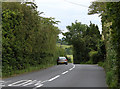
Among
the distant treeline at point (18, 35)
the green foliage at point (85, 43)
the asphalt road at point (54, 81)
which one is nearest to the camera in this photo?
the asphalt road at point (54, 81)

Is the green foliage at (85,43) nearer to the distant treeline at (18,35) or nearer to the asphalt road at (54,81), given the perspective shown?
the distant treeline at (18,35)

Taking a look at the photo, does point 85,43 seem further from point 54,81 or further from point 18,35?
point 54,81

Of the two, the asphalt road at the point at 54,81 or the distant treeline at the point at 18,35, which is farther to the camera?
the distant treeline at the point at 18,35

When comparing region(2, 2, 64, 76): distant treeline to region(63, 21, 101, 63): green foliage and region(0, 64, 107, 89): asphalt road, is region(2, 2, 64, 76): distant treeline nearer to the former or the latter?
region(0, 64, 107, 89): asphalt road

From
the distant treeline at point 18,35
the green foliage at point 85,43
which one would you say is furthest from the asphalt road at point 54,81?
the green foliage at point 85,43

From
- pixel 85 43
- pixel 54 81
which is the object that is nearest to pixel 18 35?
pixel 54 81

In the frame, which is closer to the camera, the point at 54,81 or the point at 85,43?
the point at 54,81

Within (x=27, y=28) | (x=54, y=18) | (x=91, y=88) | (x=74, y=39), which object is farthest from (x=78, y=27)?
(x=91, y=88)

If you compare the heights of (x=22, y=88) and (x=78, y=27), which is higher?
(x=78, y=27)

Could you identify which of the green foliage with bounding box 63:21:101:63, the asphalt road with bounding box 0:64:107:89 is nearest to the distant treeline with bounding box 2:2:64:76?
Answer: the asphalt road with bounding box 0:64:107:89

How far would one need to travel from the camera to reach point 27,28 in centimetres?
2367

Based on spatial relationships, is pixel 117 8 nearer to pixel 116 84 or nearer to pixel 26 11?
pixel 116 84

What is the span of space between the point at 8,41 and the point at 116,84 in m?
11.2

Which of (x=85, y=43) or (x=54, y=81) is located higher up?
(x=85, y=43)
